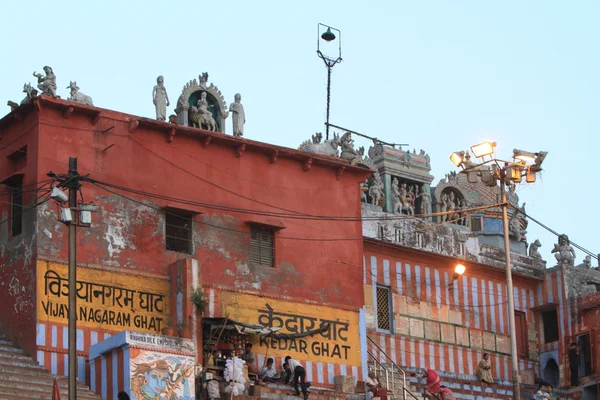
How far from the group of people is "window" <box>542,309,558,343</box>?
13.0m

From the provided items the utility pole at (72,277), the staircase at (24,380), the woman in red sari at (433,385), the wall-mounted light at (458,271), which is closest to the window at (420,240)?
the wall-mounted light at (458,271)

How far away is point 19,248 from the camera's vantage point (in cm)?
3328

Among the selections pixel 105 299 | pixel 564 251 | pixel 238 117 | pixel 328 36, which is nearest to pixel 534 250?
pixel 564 251

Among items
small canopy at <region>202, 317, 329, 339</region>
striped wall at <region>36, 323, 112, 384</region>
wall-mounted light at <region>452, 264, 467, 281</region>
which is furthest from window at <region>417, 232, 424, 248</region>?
striped wall at <region>36, 323, 112, 384</region>

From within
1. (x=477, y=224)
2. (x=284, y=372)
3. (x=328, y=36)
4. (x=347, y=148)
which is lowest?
(x=284, y=372)

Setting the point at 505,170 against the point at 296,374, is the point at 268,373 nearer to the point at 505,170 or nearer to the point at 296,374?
the point at 296,374

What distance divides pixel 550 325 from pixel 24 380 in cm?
2080

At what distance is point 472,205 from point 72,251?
23.9m

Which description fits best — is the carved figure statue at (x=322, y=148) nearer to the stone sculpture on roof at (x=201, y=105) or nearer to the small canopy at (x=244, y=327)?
the stone sculpture on roof at (x=201, y=105)

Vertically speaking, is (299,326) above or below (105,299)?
below

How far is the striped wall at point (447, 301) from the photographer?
41531 millimetres

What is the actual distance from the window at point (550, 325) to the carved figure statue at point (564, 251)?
1793mm

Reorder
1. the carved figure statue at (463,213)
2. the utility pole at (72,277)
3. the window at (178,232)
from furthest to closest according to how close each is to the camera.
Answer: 1. the carved figure statue at (463,213)
2. the window at (178,232)
3. the utility pole at (72,277)

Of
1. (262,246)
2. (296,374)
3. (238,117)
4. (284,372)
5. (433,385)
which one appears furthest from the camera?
(238,117)
